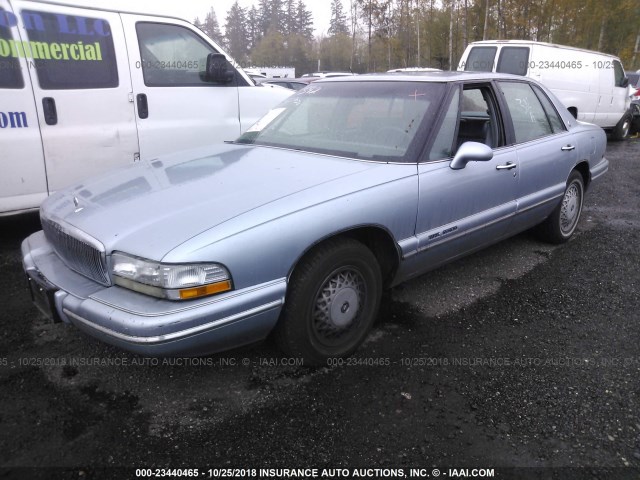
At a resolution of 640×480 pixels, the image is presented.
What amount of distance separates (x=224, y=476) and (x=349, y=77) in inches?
112

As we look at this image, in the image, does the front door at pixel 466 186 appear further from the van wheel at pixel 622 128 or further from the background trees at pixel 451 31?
the background trees at pixel 451 31

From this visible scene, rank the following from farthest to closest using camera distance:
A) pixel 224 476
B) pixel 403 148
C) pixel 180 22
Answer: pixel 180 22 → pixel 403 148 → pixel 224 476

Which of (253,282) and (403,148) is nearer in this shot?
(253,282)

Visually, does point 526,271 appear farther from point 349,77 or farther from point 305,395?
point 305,395

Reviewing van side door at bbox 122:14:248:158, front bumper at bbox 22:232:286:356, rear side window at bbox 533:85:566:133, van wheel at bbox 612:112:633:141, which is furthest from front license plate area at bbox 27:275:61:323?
van wheel at bbox 612:112:633:141

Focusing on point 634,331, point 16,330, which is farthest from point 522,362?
point 16,330

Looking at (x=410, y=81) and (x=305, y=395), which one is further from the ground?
(x=410, y=81)

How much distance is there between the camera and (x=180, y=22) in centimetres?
512

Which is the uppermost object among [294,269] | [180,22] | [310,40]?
[310,40]

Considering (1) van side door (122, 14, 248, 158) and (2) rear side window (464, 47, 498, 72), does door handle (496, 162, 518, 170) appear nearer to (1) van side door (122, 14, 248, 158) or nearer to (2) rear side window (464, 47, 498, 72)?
(1) van side door (122, 14, 248, 158)

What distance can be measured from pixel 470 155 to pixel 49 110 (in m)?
3.53

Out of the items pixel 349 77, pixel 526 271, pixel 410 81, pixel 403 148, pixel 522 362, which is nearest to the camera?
pixel 522 362

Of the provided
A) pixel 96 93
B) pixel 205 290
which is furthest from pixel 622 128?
pixel 205 290

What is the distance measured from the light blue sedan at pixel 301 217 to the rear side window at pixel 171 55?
1.72m
